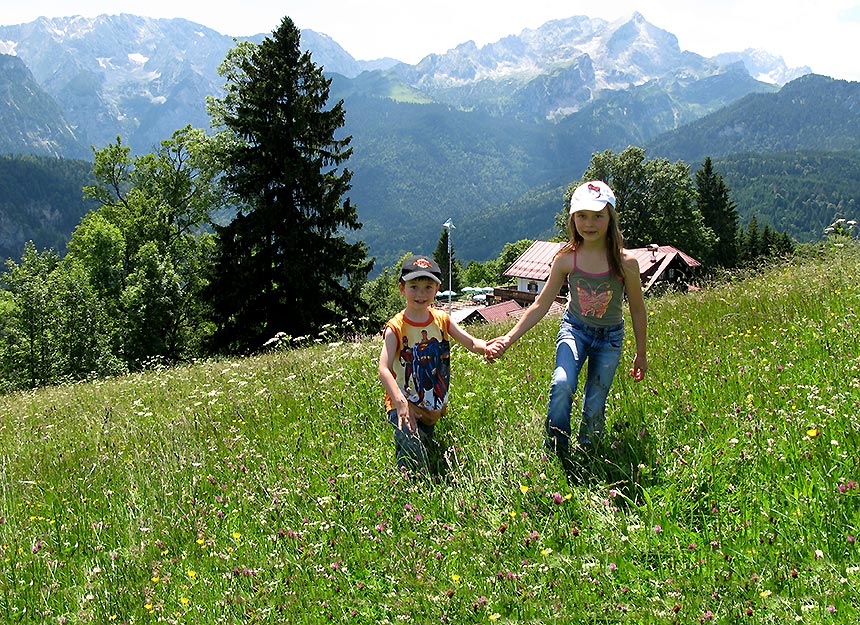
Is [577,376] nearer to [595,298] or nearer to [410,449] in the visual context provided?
[595,298]

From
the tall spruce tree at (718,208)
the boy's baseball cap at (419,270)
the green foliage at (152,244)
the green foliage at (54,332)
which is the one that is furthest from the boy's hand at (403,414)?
the tall spruce tree at (718,208)

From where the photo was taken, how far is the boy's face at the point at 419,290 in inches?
169

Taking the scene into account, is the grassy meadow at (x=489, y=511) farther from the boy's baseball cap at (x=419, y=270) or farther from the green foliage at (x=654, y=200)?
the green foliage at (x=654, y=200)

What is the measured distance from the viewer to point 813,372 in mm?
4363

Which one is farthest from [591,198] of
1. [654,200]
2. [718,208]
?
[718,208]

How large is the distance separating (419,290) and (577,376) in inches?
50.2

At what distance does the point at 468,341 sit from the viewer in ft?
14.5

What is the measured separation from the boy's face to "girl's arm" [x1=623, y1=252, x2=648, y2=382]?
135cm

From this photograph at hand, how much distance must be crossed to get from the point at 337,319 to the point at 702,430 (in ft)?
59.7

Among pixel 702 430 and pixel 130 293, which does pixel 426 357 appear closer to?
pixel 702 430

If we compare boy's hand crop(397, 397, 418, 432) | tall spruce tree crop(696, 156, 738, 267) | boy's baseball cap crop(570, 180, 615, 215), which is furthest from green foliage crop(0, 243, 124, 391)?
tall spruce tree crop(696, 156, 738, 267)

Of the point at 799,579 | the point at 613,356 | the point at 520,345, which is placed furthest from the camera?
the point at 520,345

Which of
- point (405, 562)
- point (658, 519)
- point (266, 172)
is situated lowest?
point (405, 562)

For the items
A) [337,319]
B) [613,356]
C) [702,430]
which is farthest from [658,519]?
[337,319]
